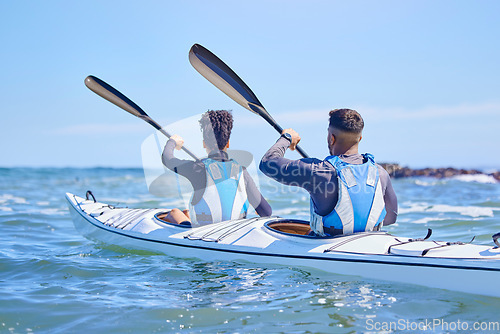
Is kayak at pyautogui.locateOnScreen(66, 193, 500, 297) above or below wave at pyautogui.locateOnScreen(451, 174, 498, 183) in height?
below

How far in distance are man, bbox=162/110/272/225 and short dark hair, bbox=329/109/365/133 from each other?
1.28m

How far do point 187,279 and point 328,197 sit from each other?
1.41 meters

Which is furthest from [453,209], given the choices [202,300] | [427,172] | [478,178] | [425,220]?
[427,172]

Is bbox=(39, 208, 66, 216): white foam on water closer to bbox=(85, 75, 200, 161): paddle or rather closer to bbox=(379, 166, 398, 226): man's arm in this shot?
bbox=(85, 75, 200, 161): paddle

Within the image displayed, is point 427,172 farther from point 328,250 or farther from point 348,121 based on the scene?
point 348,121

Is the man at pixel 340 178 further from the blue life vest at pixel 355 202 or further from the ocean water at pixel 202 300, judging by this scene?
the ocean water at pixel 202 300

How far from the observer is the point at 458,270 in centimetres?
313

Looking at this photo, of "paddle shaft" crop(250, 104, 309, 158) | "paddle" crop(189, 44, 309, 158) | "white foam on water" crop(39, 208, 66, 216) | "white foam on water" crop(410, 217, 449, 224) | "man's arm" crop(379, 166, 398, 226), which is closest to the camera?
"man's arm" crop(379, 166, 398, 226)

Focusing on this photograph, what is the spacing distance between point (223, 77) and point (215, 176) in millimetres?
1570

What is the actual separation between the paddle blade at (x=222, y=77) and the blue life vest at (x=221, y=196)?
3.45 ft

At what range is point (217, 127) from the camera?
4.30 meters

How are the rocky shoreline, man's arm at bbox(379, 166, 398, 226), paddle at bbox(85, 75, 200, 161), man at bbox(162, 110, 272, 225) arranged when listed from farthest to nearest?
the rocky shoreline < paddle at bbox(85, 75, 200, 161) < man at bbox(162, 110, 272, 225) < man's arm at bbox(379, 166, 398, 226)

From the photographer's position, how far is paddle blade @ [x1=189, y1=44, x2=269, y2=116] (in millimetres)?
5184

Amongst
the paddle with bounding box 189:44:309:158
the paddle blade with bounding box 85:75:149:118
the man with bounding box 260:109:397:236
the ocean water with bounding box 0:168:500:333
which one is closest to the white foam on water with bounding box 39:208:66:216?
the paddle blade with bounding box 85:75:149:118
